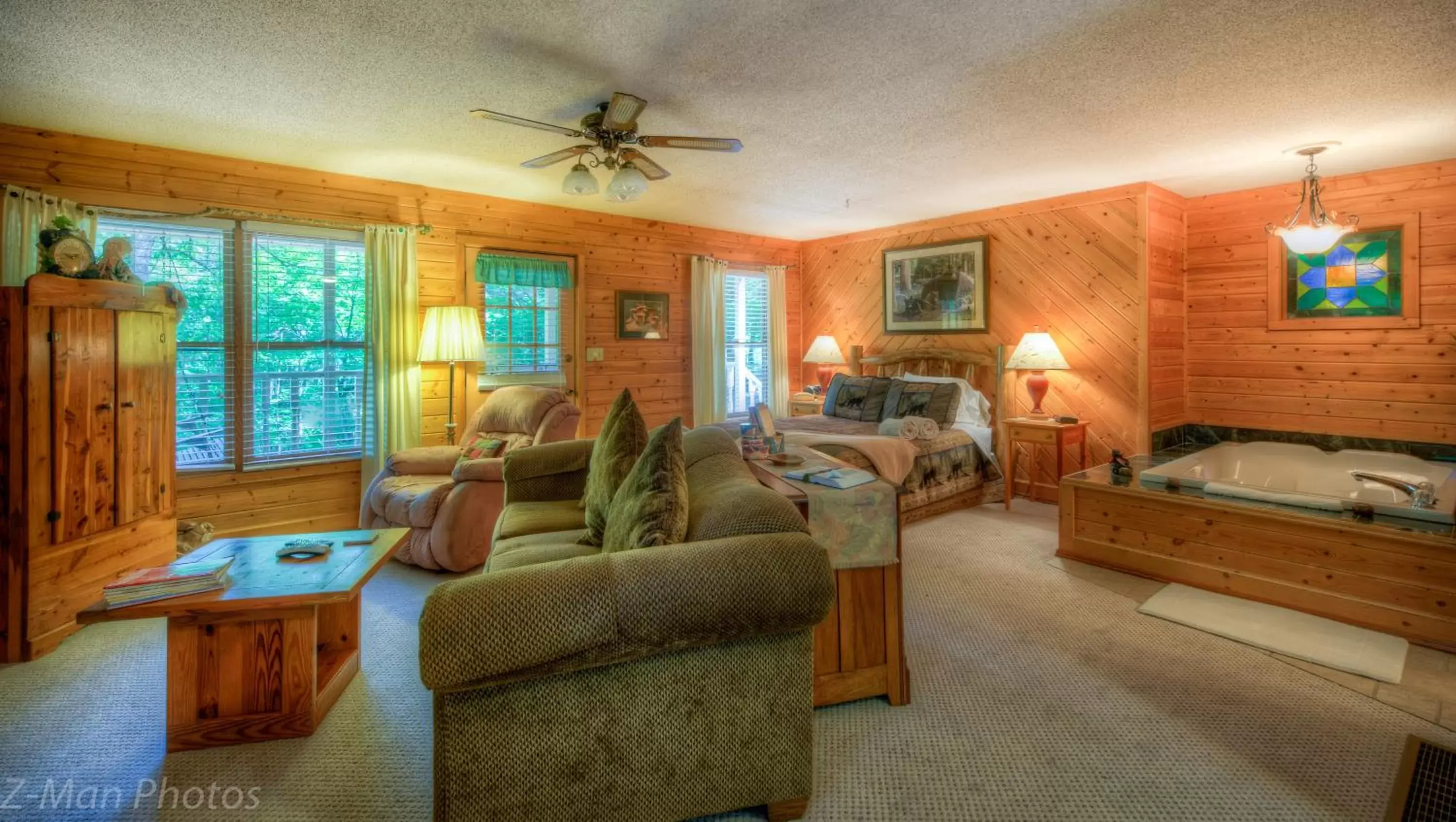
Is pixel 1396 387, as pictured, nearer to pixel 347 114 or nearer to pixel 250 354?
pixel 347 114

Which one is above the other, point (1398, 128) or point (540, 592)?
point (1398, 128)

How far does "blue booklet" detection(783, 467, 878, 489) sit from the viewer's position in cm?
220

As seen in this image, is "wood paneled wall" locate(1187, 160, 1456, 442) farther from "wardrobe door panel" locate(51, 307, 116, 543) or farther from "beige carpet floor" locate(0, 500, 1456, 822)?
"wardrobe door panel" locate(51, 307, 116, 543)

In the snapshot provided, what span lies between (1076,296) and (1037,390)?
2.51 feet

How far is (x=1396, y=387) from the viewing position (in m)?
3.95

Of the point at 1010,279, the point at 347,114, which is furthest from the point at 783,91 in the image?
the point at 1010,279

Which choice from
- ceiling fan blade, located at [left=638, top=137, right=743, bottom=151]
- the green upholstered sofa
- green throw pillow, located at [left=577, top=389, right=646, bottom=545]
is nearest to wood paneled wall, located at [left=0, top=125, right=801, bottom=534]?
ceiling fan blade, located at [left=638, top=137, right=743, bottom=151]

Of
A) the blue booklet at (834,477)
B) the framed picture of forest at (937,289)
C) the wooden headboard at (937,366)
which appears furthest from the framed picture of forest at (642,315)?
the blue booklet at (834,477)

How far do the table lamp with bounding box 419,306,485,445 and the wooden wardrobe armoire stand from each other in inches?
54.5

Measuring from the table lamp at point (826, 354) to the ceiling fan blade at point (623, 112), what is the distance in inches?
147

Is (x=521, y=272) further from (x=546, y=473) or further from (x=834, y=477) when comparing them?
(x=834, y=477)

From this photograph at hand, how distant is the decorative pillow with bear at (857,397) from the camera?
17.0 feet

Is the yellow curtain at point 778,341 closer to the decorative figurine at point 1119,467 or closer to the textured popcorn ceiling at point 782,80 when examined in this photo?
the textured popcorn ceiling at point 782,80

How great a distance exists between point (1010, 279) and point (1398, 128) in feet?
7.38
